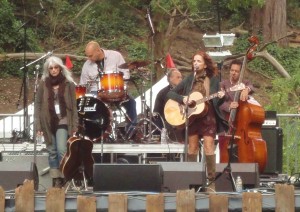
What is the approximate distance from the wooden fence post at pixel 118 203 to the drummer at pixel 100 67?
5.75 m

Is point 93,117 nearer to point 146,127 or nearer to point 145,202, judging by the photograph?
point 146,127

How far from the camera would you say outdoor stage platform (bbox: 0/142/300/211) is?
8.38m

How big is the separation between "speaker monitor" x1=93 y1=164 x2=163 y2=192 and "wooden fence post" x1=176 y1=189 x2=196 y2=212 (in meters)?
1.06

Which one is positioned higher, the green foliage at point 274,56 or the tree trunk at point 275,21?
the tree trunk at point 275,21

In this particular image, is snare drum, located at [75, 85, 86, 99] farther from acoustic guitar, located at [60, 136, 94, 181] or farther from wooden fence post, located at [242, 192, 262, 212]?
wooden fence post, located at [242, 192, 262, 212]

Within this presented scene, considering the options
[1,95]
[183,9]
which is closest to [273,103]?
[183,9]

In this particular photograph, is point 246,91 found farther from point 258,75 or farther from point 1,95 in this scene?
point 258,75

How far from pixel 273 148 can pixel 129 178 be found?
13.9 ft

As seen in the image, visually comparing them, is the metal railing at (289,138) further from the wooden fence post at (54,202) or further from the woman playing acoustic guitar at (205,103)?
the wooden fence post at (54,202)

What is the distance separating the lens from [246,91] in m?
11.9

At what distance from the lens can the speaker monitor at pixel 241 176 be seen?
11.0 metres

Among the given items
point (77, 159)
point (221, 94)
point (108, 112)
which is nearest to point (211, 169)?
point (221, 94)

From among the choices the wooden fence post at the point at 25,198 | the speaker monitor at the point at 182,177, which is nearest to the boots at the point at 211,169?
the speaker monitor at the point at 182,177

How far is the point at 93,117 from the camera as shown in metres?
13.1
